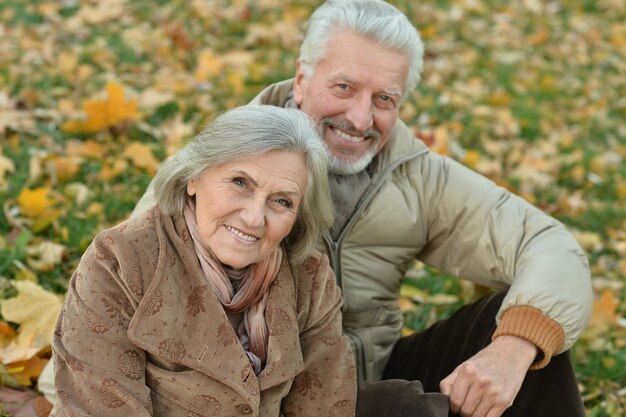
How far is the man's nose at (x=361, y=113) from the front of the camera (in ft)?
9.33

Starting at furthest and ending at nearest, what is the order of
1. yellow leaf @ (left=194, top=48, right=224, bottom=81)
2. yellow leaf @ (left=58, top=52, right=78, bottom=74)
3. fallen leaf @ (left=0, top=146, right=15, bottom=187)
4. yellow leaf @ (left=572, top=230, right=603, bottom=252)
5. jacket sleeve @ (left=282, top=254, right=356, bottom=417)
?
yellow leaf @ (left=194, top=48, right=224, bottom=81) < yellow leaf @ (left=58, top=52, right=78, bottom=74) < yellow leaf @ (left=572, top=230, right=603, bottom=252) < fallen leaf @ (left=0, top=146, right=15, bottom=187) < jacket sleeve @ (left=282, top=254, right=356, bottom=417)

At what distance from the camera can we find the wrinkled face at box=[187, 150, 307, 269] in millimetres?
2238

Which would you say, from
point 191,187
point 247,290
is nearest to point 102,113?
point 191,187

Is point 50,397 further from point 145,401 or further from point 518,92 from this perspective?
point 518,92

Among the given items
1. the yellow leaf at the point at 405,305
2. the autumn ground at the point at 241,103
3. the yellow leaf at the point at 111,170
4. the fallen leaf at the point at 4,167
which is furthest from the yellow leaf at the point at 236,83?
the yellow leaf at the point at 405,305

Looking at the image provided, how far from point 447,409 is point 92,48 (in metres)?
4.35

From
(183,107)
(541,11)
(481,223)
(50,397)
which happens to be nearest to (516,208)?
(481,223)

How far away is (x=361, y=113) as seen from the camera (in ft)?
9.34

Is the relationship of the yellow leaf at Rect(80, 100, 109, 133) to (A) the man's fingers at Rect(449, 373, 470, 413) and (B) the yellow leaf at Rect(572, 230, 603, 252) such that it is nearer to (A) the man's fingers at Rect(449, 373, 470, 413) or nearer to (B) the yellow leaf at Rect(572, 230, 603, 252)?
(B) the yellow leaf at Rect(572, 230, 603, 252)

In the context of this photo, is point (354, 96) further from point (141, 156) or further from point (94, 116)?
point (94, 116)

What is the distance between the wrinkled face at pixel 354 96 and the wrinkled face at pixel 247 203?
2.00ft

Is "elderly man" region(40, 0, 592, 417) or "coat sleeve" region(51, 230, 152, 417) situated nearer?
"coat sleeve" region(51, 230, 152, 417)

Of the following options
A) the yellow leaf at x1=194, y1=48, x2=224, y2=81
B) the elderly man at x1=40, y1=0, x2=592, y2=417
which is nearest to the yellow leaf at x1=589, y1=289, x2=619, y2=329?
the elderly man at x1=40, y1=0, x2=592, y2=417

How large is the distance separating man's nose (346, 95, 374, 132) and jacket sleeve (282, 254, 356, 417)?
0.58 metres
